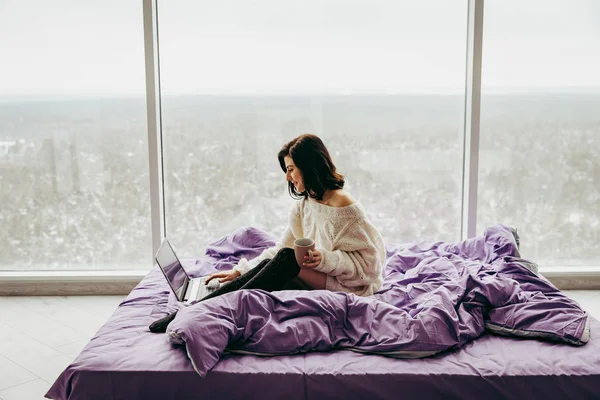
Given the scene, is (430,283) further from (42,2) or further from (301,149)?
(42,2)

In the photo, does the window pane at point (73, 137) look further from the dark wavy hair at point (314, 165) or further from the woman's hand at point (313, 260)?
the woman's hand at point (313, 260)

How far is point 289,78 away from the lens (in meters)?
3.71

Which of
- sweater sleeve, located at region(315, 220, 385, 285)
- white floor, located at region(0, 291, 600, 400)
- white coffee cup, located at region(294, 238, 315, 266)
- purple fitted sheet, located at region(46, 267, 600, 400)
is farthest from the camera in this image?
white floor, located at region(0, 291, 600, 400)

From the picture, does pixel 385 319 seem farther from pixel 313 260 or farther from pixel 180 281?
pixel 180 281

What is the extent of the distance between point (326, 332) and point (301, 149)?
0.83 m

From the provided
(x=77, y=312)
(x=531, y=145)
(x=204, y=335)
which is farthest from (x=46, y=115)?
(x=531, y=145)

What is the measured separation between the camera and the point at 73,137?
3.72m

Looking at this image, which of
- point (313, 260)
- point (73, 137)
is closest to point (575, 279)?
point (313, 260)

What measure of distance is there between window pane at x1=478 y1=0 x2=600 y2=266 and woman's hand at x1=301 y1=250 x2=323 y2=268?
1829mm

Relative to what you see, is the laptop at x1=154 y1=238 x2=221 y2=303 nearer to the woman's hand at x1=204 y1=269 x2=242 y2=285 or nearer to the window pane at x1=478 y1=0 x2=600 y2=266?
the woman's hand at x1=204 y1=269 x2=242 y2=285

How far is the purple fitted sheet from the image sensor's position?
1.80 m

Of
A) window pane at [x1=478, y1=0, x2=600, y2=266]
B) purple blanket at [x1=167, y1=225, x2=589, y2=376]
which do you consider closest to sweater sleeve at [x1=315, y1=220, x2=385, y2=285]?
purple blanket at [x1=167, y1=225, x2=589, y2=376]

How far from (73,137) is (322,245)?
1.98m

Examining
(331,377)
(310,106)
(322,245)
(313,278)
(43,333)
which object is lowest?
(43,333)
